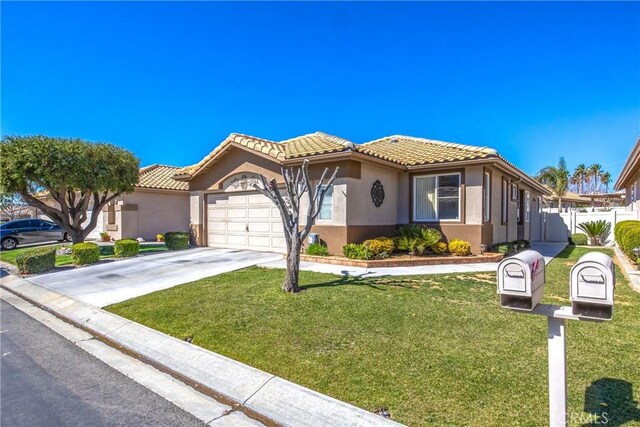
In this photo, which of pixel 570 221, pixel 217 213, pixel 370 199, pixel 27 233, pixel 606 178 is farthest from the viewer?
pixel 606 178

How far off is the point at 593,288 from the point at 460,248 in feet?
32.1

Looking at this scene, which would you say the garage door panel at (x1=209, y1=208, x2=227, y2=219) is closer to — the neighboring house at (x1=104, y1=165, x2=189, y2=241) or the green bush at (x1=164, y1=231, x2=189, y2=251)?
the green bush at (x1=164, y1=231, x2=189, y2=251)

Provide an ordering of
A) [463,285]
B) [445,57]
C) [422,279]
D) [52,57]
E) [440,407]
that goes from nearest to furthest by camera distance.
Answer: [440,407] < [463,285] < [422,279] < [52,57] < [445,57]

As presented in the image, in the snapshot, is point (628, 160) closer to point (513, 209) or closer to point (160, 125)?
point (513, 209)

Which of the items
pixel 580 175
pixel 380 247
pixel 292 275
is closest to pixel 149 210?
pixel 380 247

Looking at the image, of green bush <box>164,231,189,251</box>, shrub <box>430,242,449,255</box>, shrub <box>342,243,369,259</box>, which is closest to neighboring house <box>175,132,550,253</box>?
shrub <box>342,243,369,259</box>

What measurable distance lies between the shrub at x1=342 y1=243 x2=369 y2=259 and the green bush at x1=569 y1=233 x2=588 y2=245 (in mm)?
14982

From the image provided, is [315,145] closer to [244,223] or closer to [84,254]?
[244,223]

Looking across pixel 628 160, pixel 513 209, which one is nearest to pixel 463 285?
pixel 628 160

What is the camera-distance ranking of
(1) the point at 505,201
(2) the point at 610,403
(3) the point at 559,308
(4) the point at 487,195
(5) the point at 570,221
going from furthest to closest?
1. (5) the point at 570,221
2. (1) the point at 505,201
3. (4) the point at 487,195
4. (2) the point at 610,403
5. (3) the point at 559,308

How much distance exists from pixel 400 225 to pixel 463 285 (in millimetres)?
6022

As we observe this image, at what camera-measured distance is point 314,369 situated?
13.9ft

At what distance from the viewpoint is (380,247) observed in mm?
11211

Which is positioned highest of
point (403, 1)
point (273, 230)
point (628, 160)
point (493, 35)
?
point (403, 1)
